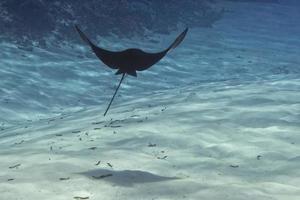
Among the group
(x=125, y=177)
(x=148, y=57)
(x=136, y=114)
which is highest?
(x=148, y=57)

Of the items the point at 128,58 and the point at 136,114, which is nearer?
the point at 128,58

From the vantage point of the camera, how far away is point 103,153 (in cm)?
534

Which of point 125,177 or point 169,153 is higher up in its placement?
point 125,177

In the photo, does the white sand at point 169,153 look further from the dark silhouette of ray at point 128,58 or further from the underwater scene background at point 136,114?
the dark silhouette of ray at point 128,58

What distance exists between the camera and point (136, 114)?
8.31 metres

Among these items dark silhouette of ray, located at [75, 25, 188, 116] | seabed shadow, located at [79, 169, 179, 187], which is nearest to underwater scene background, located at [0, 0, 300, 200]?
seabed shadow, located at [79, 169, 179, 187]

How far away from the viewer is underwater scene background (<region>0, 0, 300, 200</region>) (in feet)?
13.5

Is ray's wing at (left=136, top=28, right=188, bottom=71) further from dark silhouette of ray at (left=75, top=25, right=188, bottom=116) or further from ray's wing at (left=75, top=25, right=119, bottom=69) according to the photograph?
ray's wing at (left=75, top=25, right=119, bottom=69)

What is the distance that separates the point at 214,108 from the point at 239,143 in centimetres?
232

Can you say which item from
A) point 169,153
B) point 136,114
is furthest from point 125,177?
point 136,114

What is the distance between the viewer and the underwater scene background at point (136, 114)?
4.11 meters

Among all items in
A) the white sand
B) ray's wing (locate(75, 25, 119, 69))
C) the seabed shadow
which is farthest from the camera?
ray's wing (locate(75, 25, 119, 69))

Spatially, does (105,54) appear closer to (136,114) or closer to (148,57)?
(148,57)

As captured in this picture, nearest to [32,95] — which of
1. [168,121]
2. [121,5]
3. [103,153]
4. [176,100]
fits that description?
[176,100]
